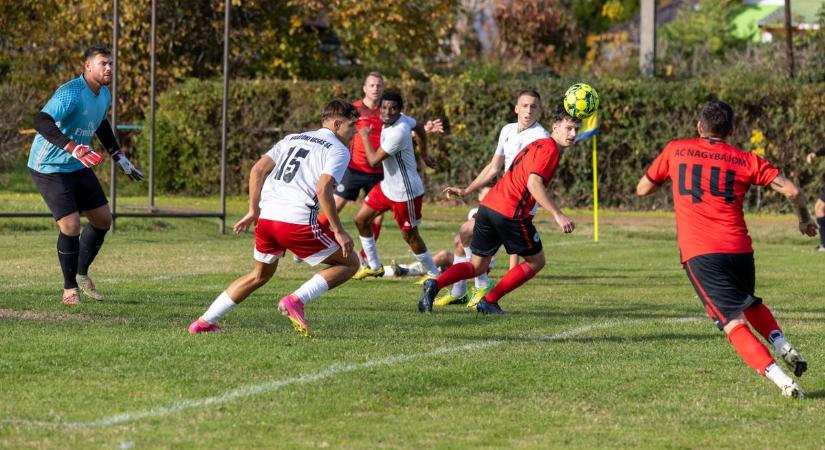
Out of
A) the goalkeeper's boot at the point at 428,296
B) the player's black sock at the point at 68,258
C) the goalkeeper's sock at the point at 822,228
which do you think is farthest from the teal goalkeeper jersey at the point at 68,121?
the goalkeeper's sock at the point at 822,228

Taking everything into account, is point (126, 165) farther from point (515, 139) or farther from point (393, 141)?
point (515, 139)

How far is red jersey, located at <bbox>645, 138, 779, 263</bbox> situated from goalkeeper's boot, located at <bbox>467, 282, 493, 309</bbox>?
149 inches

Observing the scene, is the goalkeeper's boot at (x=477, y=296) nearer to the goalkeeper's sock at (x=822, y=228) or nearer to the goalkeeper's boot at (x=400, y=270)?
the goalkeeper's boot at (x=400, y=270)

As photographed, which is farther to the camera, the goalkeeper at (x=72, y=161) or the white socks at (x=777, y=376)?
the goalkeeper at (x=72, y=161)

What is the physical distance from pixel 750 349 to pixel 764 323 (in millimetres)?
488

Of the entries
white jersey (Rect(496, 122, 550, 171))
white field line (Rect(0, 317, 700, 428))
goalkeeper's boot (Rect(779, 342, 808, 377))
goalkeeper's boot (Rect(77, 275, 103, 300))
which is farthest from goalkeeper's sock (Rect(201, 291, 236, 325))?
white jersey (Rect(496, 122, 550, 171))

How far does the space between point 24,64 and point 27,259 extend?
1574 centimetres

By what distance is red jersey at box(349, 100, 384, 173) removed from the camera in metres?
15.2

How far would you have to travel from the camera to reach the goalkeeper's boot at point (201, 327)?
9859mm

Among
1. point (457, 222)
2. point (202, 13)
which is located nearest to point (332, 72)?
point (202, 13)

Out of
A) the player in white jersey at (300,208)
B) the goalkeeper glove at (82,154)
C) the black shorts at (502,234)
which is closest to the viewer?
the player in white jersey at (300,208)

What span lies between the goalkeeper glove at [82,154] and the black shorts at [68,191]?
61cm

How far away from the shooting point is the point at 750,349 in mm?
8047

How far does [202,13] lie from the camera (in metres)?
31.2
